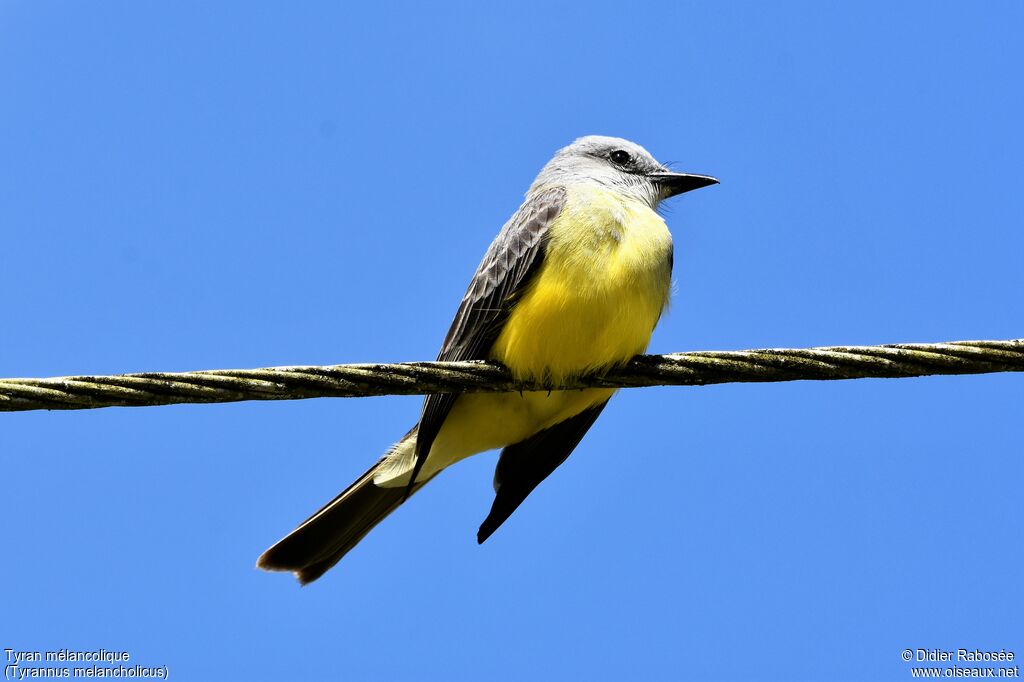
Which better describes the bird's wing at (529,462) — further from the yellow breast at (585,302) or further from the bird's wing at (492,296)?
the yellow breast at (585,302)

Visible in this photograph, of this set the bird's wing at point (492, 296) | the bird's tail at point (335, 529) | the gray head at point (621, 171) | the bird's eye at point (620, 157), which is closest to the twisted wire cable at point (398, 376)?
the bird's wing at point (492, 296)

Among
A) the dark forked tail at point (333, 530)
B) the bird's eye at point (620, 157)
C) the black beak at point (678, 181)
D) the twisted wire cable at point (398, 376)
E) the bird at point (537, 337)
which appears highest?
the bird's eye at point (620, 157)

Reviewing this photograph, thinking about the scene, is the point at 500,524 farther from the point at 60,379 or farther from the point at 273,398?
the point at 60,379

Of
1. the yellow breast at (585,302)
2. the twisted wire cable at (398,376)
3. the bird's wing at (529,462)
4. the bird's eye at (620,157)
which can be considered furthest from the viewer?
the bird's eye at (620,157)

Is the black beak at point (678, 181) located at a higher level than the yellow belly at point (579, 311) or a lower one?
higher

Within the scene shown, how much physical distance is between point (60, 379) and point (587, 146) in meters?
3.74

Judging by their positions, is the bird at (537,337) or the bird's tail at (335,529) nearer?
the bird at (537,337)

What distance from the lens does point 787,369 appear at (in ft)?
13.1

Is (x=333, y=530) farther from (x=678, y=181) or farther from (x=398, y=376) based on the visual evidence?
(x=678, y=181)

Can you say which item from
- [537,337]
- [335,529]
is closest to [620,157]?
[537,337]

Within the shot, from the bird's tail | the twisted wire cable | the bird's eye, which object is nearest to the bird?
the bird's tail

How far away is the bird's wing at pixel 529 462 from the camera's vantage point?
18.8ft

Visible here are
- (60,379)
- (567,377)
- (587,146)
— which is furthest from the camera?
(587,146)

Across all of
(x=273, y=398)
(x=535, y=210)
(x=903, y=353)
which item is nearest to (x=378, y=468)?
(x=535, y=210)
